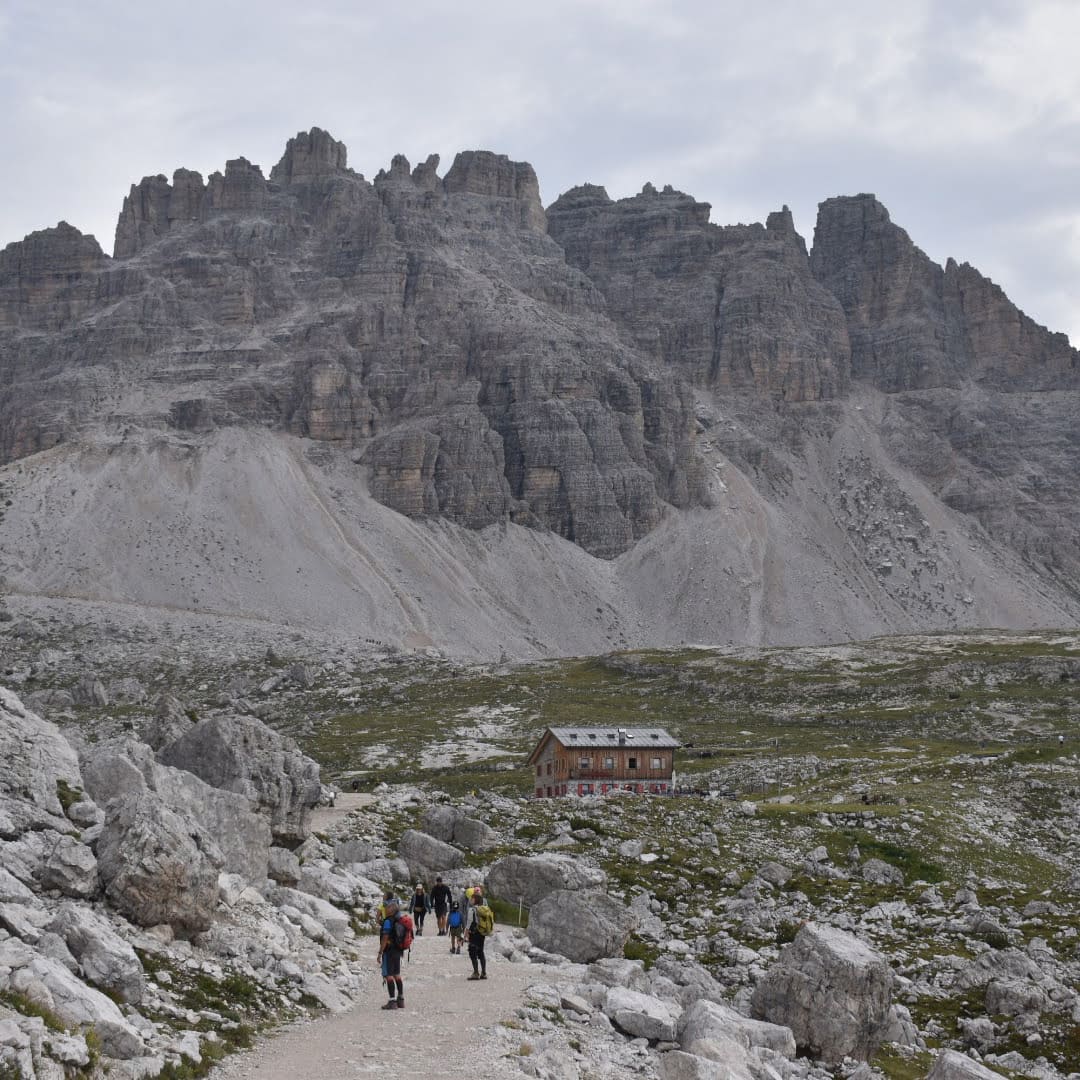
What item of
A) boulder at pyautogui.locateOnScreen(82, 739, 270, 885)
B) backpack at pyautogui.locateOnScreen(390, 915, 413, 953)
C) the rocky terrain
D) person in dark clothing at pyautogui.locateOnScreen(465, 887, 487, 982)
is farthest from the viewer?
person in dark clothing at pyautogui.locateOnScreen(465, 887, 487, 982)

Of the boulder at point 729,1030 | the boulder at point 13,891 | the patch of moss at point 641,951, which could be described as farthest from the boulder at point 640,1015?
the boulder at point 13,891

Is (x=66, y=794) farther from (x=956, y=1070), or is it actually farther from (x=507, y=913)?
(x=956, y=1070)

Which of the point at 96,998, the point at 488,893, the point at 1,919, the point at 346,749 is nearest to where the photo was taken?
the point at 96,998

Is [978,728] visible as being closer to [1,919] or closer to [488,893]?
[488,893]

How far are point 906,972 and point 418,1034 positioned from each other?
62.3ft

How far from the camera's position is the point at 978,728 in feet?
378

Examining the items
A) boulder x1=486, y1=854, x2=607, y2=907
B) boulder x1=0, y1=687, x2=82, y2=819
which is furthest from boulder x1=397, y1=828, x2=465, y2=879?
boulder x1=0, y1=687, x2=82, y2=819

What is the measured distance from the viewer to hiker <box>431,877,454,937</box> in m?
36.4

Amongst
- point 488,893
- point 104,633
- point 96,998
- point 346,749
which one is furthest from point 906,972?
point 104,633

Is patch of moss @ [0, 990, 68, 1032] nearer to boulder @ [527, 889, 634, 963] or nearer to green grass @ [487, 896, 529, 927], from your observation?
boulder @ [527, 889, 634, 963]

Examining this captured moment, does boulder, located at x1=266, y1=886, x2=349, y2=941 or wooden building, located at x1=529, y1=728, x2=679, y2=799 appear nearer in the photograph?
boulder, located at x1=266, y1=886, x2=349, y2=941

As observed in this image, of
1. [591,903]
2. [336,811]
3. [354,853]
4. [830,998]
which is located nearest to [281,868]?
[591,903]

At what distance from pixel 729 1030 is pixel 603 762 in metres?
56.1

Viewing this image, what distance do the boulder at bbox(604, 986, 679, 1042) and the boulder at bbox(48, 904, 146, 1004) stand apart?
9.66 meters
